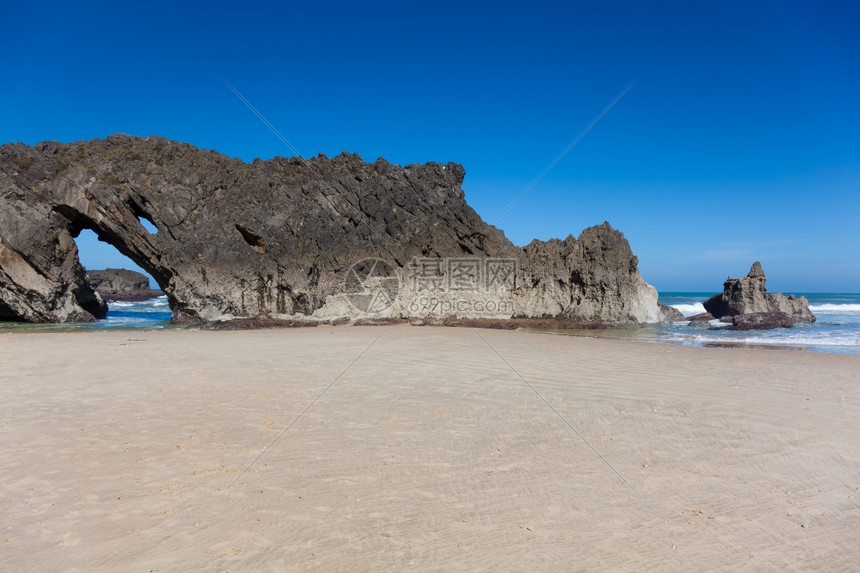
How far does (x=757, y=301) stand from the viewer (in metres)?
29.7

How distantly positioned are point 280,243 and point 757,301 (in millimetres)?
27386

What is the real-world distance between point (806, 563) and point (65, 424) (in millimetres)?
7946

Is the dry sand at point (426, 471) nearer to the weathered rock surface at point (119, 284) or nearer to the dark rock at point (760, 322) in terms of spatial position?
the dark rock at point (760, 322)

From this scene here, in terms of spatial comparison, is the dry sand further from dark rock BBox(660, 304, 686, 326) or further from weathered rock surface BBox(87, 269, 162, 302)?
weathered rock surface BBox(87, 269, 162, 302)

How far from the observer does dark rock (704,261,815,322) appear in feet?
97.3

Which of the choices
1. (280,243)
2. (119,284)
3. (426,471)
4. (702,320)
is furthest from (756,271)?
(119,284)

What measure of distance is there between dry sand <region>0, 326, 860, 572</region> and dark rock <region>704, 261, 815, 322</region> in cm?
2239

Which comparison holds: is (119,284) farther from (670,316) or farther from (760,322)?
(760,322)

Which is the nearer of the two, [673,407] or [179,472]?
[179,472]

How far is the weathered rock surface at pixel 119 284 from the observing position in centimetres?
5912

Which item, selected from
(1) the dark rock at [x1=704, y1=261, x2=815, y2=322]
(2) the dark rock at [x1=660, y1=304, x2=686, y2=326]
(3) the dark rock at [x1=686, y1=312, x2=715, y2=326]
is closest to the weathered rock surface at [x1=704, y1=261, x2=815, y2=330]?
(1) the dark rock at [x1=704, y1=261, x2=815, y2=322]

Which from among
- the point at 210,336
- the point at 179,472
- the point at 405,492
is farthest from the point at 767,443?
the point at 210,336

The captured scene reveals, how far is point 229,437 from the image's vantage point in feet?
20.2

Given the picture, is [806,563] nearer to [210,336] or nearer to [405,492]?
[405,492]
